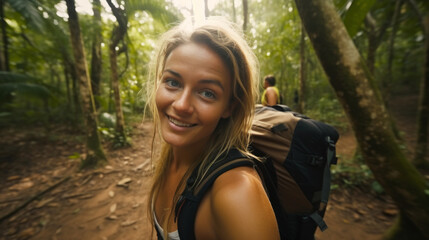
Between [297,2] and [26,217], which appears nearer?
[297,2]

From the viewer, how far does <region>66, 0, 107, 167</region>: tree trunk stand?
146 inches

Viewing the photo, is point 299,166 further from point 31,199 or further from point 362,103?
point 31,199

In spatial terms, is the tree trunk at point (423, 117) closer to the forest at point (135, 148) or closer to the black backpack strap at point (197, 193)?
the forest at point (135, 148)

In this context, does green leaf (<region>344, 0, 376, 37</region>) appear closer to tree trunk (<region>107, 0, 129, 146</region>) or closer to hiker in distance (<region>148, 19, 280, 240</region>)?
hiker in distance (<region>148, 19, 280, 240</region>)

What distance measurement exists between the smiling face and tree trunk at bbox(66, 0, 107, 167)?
3790 millimetres

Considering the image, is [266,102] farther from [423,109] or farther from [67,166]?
[67,166]

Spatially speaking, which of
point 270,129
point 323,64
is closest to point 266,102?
point 323,64

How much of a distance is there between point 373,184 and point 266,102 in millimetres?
3297

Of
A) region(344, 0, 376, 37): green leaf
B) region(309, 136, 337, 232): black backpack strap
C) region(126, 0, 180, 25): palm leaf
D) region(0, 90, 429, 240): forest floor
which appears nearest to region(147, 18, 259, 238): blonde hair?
region(309, 136, 337, 232): black backpack strap

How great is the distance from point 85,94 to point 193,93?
3990 mm

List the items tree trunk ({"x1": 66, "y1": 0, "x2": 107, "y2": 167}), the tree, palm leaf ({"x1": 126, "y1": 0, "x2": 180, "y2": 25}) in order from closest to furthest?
the tree, tree trunk ({"x1": 66, "y1": 0, "x2": 107, "y2": 167}), palm leaf ({"x1": 126, "y1": 0, "x2": 180, "y2": 25})

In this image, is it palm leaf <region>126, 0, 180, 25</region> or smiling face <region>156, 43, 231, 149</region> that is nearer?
smiling face <region>156, 43, 231, 149</region>

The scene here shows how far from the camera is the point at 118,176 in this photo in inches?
A: 163

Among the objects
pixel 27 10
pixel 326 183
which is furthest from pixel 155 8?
pixel 326 183
